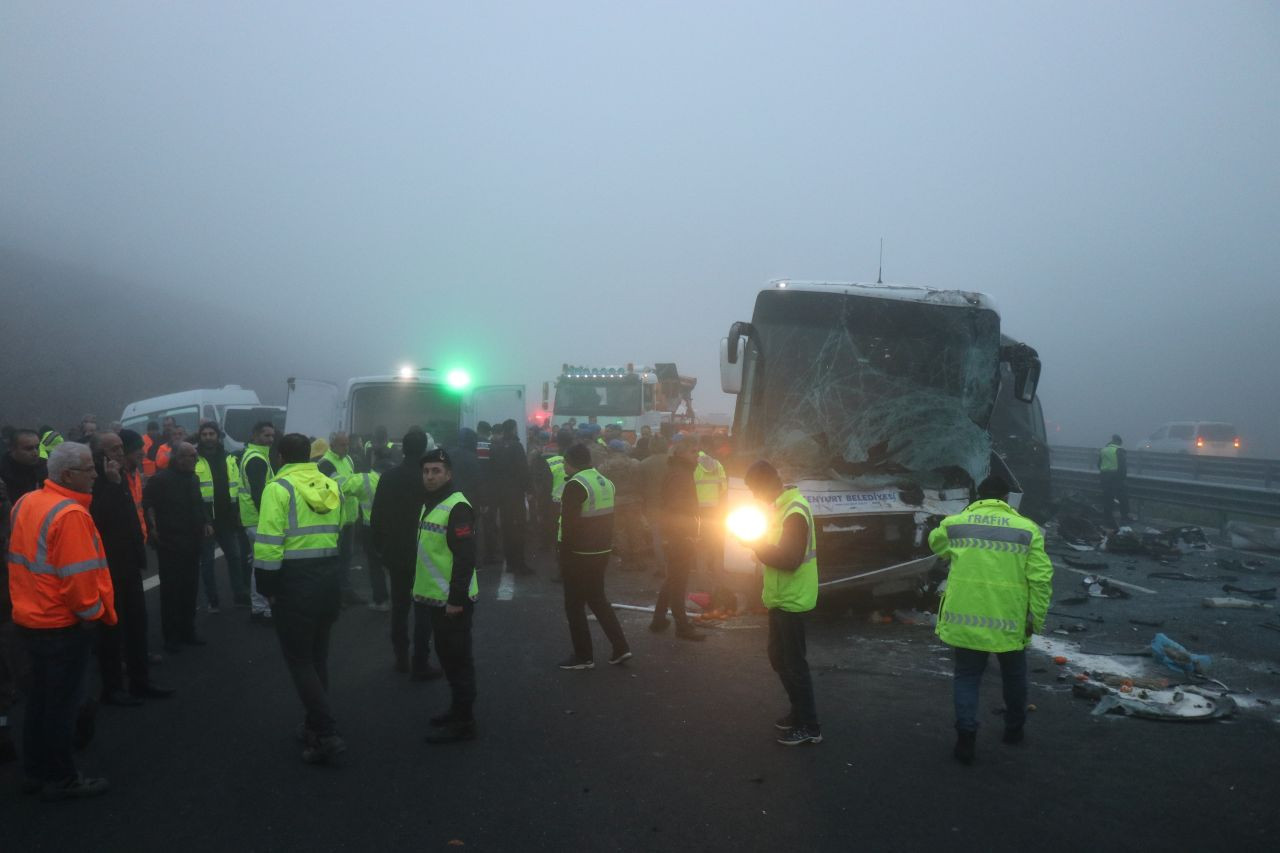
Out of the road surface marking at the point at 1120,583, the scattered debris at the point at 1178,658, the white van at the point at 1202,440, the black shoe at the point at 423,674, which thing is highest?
the white van at the point at 1202,440

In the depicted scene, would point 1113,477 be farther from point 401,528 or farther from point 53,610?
point 53,610

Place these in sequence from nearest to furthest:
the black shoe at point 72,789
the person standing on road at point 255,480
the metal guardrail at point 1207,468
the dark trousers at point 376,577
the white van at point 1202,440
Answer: the black shoe at point 72,789 → the person standing on road at point 255,480 → the dark trousers at point 376,577 → the metal guardrail at point 1207,468 → the white van at point 1202,440

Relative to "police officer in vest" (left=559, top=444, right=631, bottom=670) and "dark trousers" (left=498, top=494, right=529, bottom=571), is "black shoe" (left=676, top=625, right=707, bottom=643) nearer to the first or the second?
"police officer in vest" (left=559, top=444, right=631, bottom=670)

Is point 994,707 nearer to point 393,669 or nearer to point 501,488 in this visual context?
point 393,669

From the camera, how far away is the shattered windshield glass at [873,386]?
8.94 metres

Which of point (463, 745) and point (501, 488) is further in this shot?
point (501, 488)

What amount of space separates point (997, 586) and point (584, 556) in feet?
10.6

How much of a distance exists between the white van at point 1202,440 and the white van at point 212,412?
2573 centimetres

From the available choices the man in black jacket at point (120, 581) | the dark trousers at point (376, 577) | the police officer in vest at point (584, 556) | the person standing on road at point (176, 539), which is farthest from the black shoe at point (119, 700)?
the dark trousers at point (376, 577)

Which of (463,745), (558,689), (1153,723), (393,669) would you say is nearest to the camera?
(463,745)

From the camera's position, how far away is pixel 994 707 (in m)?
6.32

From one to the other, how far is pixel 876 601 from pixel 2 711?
293 inches

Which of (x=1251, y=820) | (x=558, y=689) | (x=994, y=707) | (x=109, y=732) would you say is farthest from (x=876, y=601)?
(x=109, y=732)

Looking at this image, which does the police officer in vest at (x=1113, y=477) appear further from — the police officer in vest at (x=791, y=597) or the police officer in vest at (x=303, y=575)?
the police officer in vest at (x=303, y=575)
